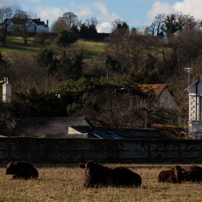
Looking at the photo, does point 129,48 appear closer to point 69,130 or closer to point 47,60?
point 47,60

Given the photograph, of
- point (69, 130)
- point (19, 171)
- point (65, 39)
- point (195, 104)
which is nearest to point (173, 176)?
point (19, 171)

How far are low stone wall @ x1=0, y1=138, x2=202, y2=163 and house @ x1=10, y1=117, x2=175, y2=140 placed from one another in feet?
16.3

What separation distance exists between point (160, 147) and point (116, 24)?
339 feet

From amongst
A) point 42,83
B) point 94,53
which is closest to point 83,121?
point 42,83

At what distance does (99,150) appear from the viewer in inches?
1130

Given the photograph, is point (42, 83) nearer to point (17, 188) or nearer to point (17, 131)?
point (17, 131)

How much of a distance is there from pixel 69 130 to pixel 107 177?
71.1 ft

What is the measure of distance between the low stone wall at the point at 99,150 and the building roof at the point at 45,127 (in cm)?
837

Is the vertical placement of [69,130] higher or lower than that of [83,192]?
lower

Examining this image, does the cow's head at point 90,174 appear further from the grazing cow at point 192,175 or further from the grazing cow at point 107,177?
the grazing cow at point 192,175

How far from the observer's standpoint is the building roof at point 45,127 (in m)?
37.4

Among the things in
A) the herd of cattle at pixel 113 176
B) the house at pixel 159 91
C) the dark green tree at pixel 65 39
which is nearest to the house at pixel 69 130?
the herd of cattle at pixel 113 176

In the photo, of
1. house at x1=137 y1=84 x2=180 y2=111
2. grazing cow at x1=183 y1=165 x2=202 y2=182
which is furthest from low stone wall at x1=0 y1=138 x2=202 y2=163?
house at x1=137 y1=84 x2=180 y2=111

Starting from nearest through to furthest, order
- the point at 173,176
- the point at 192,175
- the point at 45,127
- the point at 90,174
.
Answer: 1. the point at 90,174
2. the point at 173,176
3. the point at 192,175
4. the point at 45,127
